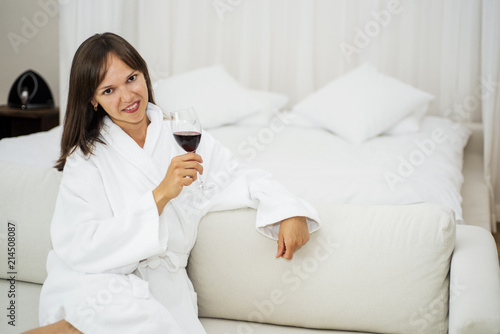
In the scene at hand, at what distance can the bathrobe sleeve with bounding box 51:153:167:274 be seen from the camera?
1.34 metres

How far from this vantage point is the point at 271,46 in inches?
139

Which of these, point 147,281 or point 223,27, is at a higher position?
point 223,27

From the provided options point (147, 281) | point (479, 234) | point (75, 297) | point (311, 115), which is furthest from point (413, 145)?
point (75, 297)

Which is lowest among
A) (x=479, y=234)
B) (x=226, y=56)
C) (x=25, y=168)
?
(x=479, y=234)

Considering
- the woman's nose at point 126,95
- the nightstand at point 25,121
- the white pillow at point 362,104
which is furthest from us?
the nightstand at point 25,121

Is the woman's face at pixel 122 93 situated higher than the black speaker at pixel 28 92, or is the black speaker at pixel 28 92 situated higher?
the woman's face at pixel 122 93

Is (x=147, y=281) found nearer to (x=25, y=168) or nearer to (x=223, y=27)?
(x=25, y=168)

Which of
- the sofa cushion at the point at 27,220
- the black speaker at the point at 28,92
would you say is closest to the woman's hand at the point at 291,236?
the sofa cushion at the point at 27,220

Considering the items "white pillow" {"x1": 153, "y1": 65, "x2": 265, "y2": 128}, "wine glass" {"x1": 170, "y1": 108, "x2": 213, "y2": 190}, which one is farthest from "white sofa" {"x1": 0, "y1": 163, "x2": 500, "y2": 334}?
"white pillow" {"x1": 153, "y1": 65, "x2": 265, "y2": 128}

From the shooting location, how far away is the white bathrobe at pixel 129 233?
1.29 meters

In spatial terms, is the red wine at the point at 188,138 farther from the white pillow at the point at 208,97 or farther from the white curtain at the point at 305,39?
the white curtain at the point at 305,39

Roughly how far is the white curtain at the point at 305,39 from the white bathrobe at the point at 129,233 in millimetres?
1716

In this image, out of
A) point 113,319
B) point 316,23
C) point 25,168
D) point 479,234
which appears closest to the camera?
point 113,319

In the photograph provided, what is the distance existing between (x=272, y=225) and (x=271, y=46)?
2215 millimetres
